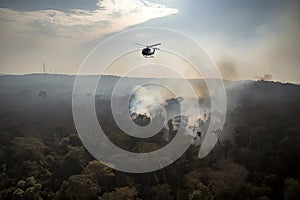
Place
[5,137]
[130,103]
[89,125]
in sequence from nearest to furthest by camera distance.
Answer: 1. [5,137]
2. [89,125]
3. [130,103]

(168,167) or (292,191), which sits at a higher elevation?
(168,167)

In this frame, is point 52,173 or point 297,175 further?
point 52,173

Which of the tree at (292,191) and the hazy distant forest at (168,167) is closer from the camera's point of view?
the tree at (292,191)

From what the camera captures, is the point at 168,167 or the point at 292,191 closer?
the point at 292,191

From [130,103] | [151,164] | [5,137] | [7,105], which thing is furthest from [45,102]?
[151,164]

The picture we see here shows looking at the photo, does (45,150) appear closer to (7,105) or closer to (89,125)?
(89,125)

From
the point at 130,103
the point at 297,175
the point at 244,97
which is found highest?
the point at 244,97

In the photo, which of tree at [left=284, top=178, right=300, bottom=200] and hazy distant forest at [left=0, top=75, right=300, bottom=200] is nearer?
tree at [left=284, top=178, right=300, bottom=200]

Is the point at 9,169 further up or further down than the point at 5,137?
further down
